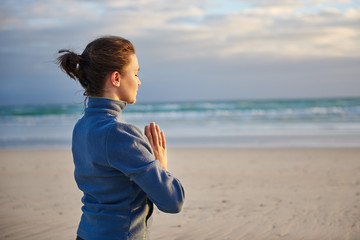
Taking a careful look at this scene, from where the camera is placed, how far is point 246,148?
452 inches

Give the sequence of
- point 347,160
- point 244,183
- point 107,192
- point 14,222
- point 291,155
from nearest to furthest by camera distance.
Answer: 1. point 107,192
2. point 14,222
3. point 244,183
4. point 347,160
5. point 291,155

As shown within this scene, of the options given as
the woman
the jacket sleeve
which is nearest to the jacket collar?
the woman

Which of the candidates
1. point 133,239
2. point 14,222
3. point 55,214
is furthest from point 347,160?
point 133,239

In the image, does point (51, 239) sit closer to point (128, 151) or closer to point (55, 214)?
point (55, 214)

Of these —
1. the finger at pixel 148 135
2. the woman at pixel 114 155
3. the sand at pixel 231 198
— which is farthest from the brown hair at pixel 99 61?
the sand at pixel 231 198

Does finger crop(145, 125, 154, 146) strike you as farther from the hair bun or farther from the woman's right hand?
the hair bun

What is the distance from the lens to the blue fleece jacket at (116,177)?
1.42 meters

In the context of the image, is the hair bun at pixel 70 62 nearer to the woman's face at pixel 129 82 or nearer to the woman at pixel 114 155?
the woman at pixel 114 155

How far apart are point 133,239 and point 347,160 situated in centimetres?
842

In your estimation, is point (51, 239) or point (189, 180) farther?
point (189, 180)

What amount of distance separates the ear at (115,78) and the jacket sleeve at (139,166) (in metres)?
0.23

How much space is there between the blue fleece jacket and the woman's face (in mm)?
49

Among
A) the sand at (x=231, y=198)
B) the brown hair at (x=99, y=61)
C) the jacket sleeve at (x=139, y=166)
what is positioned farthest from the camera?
the sand at (x=231, y=198)

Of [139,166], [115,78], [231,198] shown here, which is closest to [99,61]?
[115,78]
